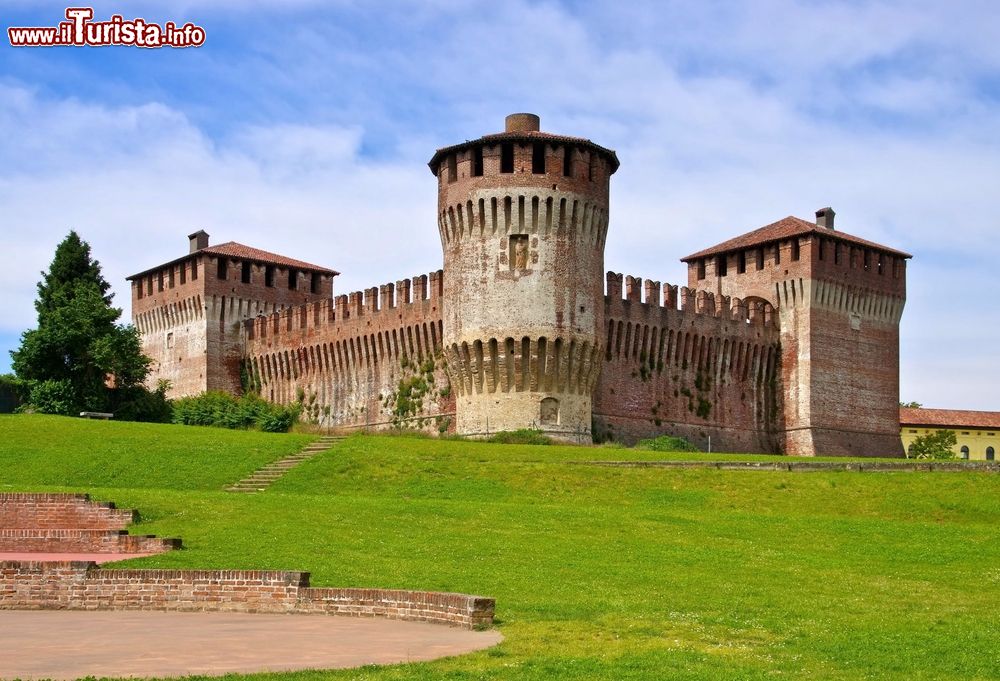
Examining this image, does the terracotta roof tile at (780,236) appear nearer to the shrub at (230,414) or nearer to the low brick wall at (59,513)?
the shrub at (230,414)

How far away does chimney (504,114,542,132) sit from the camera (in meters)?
53.3

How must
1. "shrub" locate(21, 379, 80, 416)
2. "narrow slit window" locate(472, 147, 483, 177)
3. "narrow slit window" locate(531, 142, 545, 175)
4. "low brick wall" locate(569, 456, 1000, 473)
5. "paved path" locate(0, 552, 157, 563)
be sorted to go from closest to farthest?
"paved path" locate(0, 552, 157, 563) → "low brick wall" locate(569, 456, 1000, 473) → "narrow slit window" locate(531, 142, 545, 175) → "narrow slit window" locate(472, 147, 483, 177) → "shrub" locate(21, 379, 80, 416)

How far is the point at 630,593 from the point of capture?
1920 cm

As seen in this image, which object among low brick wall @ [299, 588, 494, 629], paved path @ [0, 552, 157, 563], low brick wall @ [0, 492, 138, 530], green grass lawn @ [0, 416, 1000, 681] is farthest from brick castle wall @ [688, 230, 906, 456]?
low brick wall @ [299, 588, 494, 629]

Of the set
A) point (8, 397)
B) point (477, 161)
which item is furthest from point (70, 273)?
point (477, 161)

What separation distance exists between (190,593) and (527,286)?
33628 millimetres

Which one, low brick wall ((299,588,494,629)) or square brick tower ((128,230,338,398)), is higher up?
square brick tower ((128,230,338,398))

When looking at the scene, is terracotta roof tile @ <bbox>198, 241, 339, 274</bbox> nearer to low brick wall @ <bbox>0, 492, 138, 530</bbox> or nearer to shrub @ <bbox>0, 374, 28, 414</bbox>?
shrub @ <bbox>0, 374, 28, 414</bbox>

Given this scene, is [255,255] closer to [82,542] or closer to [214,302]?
[214,302]

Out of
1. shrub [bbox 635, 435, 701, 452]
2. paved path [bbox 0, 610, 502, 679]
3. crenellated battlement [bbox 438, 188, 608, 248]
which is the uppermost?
crenellated battlement [bbox 438, 188, 608, 248]

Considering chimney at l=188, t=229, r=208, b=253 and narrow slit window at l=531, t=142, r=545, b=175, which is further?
chimney at l=188, t=229, r=208, b=253

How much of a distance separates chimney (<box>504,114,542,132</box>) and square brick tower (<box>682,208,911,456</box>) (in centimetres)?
1567

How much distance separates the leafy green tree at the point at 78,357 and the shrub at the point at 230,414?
9.00ft

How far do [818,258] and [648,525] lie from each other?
125 ft
